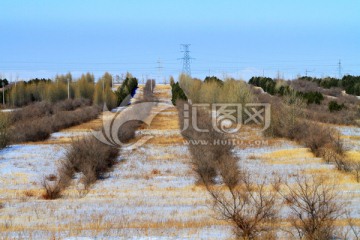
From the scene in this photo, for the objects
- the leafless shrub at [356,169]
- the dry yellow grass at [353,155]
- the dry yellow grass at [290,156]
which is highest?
the leafless shrub at [356,169]

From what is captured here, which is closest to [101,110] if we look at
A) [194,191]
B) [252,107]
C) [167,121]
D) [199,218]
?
[167,121]

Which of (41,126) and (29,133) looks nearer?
(29,133)

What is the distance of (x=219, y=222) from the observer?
9898 mm

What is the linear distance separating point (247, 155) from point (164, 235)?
42.0ft

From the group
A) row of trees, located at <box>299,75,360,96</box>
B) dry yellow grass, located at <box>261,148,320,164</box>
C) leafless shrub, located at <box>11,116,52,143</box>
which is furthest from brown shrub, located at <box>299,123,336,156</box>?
row of trees, located at <box>299,75,360,96</box>

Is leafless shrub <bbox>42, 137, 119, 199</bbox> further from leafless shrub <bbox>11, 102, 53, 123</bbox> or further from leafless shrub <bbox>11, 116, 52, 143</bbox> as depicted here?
leafless shrub <bbox>11, 102, 53, 123</bbox>

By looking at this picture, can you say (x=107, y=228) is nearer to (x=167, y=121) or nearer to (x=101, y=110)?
(x=167, y=121)

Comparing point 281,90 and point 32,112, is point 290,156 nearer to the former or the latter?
point 32,112

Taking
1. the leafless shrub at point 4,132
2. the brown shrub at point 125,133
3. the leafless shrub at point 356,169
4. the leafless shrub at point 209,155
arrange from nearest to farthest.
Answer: the leafless shrub at point 356,169
the leafless shrub at point 209,155
the leafless shrub at point 4,132
the brown shrub at point 125,133

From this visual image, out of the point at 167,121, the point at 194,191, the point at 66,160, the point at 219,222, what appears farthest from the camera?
the point at 167,121

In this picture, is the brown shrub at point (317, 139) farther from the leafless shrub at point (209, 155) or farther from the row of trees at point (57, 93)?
the row of trees at point (57, 93)

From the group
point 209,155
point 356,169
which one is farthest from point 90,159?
point 356,169

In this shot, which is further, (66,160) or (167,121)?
(167,121)

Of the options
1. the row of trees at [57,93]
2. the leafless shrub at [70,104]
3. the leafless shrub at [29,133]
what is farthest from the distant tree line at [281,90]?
the leafless shrub at [70,104]
